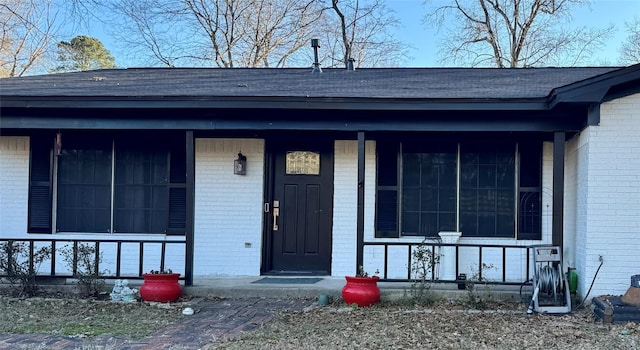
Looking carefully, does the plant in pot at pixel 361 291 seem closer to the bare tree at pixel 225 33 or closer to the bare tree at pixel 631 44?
the bare tree at pixel 225 33

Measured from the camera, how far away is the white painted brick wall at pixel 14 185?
29.3 feet

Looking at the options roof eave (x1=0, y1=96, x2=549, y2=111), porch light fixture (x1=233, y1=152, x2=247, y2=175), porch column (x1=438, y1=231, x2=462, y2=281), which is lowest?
porch column (x1=438, y1=231, x2=462, y2=281)

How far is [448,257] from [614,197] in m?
2.44

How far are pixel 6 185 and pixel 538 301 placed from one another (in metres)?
7.70

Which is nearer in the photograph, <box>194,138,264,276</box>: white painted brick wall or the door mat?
the door mat

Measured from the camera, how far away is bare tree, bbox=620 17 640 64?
79.1ft

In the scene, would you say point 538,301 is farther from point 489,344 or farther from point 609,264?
point 489,344

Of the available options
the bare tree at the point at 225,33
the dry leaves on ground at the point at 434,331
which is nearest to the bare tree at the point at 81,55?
the bare tree at the point at 225,33

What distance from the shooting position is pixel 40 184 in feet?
29.4

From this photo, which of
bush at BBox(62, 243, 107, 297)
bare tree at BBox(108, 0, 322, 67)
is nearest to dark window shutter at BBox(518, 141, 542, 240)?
bush at BBox(62, 243, 107, 297)

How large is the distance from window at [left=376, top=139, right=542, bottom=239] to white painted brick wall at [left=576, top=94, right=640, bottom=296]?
5.07 feet

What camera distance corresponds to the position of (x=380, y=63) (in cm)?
2605

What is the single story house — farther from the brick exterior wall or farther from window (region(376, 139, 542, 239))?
the brick exterior wall

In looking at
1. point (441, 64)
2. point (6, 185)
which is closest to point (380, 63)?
point (441, 64)
